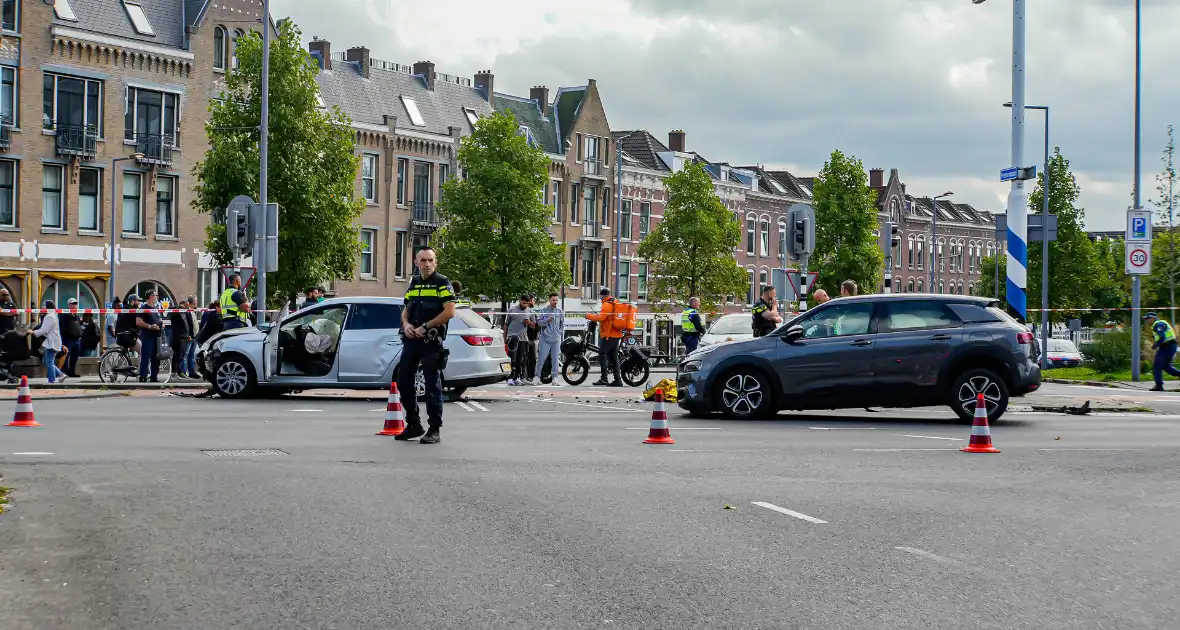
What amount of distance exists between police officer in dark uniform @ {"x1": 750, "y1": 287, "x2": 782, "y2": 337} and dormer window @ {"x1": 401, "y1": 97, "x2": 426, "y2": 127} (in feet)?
133

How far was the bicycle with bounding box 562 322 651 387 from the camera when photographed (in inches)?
1107

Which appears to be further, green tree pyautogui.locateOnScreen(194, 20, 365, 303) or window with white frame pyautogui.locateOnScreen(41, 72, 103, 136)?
window with white frame pyautogui.locateOnScreen(41, 72, 103, 136)

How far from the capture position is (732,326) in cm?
3509

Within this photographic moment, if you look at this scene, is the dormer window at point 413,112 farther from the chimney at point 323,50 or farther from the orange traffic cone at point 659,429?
the orange traffic cone at point 659,429

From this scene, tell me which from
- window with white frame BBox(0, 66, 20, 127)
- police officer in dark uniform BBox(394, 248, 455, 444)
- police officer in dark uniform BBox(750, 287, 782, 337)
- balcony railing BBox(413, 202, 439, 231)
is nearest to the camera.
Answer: police officer in dark uniform BBox(394, 248, 455, 444)

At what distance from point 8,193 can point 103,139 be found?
360cm

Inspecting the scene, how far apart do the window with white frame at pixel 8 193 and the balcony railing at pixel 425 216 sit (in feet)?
65.0

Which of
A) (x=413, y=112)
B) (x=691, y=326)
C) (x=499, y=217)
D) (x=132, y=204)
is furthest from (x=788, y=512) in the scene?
(x=413, y=112)

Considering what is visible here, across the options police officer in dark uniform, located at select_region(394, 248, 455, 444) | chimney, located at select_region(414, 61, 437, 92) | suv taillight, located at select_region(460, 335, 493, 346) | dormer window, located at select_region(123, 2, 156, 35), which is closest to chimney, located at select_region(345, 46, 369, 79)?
chimney, located at select_region(414, 61, 437, 92)

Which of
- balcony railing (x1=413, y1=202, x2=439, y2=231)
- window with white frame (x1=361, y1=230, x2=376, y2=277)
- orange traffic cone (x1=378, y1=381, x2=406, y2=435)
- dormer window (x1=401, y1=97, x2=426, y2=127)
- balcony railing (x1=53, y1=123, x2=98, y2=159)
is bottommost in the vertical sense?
orange traffic cone (x1=378, y1=381, x2=406, y2=435)

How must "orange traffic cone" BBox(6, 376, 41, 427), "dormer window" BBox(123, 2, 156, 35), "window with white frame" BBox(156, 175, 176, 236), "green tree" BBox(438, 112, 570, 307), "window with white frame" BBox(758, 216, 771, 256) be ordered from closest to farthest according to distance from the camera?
"orange traffic cone" BBox(6, 376, 41, 427) → "window with white frame" BBox(156, 175, 176, 236) → "dormer window" BBox(123, 2, 156, 35) → "green tree" BBox(438, 112, 570, 307) → "window with white frame" BBox(758, 216, 771, 256)

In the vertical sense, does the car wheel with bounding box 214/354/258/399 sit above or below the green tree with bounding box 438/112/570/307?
below

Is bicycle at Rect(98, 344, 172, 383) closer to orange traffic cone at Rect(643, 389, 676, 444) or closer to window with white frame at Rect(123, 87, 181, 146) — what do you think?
orange traffic cone at Rect(643, 389, 676, 444)

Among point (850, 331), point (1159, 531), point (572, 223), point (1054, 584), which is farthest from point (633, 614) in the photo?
point (572, 223)
